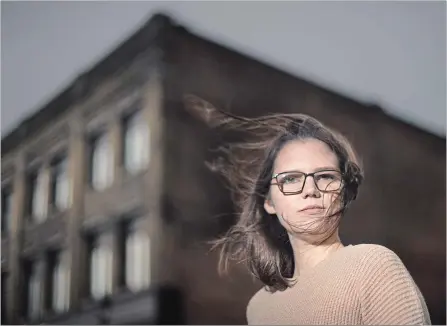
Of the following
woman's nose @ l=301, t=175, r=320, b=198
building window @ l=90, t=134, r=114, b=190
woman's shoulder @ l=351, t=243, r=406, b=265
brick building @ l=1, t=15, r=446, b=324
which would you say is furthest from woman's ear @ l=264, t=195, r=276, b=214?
building window @ l=90, t=134, r=114, b=190

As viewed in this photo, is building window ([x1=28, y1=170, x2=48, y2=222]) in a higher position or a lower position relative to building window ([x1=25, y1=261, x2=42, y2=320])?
higher

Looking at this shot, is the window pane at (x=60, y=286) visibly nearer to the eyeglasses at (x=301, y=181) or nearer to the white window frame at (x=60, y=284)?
the white window frame at (x=60, y=284)

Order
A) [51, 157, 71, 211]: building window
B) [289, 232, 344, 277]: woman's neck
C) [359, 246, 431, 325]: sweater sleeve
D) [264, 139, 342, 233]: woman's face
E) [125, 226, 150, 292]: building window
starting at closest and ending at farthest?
[359, 246, 431, 325]: sweater sleeve → [289, 232, 344, 277]: woman's neck → [264, 139, 342, 233]: woman's face → [125, 226, 150, 292]: building window → [51, 157, 71, 211]: building window

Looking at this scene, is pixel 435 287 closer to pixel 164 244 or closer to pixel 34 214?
pixel 164 244

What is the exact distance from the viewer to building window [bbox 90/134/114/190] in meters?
2.32

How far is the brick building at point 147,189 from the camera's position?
2254 millimetres

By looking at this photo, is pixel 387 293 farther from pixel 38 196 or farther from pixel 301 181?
pixel 38 196

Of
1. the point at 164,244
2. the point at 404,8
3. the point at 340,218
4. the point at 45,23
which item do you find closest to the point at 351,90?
the point at 404,8

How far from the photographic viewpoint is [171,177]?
89.3 inches

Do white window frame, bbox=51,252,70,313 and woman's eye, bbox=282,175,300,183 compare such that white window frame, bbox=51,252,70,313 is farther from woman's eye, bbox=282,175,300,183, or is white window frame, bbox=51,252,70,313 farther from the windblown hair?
woman's eye, bbox=282,175,300,183

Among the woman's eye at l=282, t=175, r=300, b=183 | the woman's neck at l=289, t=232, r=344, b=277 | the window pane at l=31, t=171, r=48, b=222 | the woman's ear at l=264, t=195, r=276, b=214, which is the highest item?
the window pane at l=31, t=171, r=48, b=222

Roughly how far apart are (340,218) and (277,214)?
206 millimetres

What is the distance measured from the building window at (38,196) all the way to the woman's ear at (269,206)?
802mm

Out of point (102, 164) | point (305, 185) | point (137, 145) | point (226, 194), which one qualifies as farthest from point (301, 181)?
point (102, 164)
